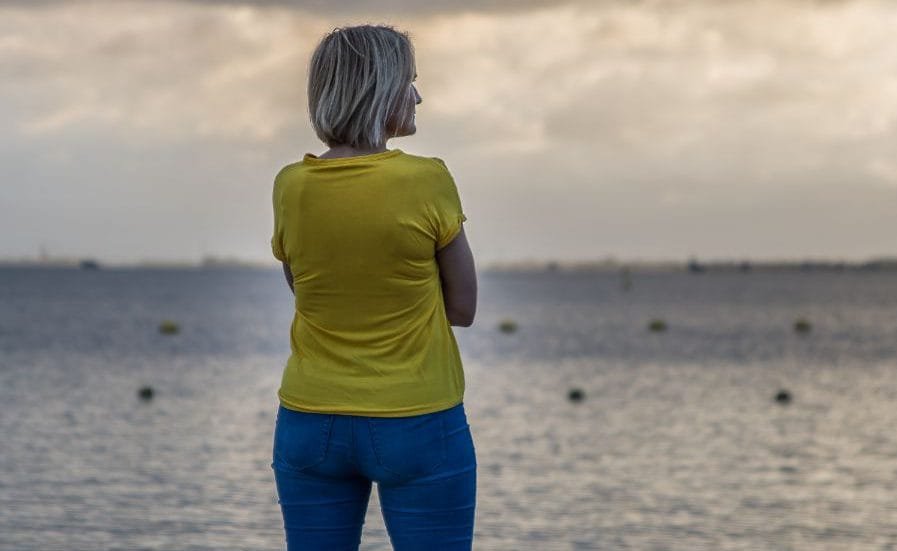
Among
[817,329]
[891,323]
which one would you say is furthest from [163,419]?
[891,323]

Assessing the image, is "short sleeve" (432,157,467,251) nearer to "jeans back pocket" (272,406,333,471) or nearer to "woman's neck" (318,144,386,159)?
"woman's neck" (318,144,386,159)

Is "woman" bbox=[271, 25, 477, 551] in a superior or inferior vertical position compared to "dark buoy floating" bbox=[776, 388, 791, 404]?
superior

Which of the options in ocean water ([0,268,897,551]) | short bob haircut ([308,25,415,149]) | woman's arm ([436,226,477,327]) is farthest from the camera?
ocean water ([0,268,897,551])

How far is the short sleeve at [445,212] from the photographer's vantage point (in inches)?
133

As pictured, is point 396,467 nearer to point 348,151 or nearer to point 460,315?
point 460,315

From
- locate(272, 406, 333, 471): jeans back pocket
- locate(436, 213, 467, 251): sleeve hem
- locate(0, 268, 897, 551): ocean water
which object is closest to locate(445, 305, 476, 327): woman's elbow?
locate(436, 213, 467, 251): sleeve hem

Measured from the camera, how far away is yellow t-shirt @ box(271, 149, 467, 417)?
133 inches

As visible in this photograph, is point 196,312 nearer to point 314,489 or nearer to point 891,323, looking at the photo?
point 891,323

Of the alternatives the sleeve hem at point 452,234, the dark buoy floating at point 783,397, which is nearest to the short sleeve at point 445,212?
the sleeve hem at point 452,234

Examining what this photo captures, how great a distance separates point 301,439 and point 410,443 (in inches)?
12.4

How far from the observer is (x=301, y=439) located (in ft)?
11.5

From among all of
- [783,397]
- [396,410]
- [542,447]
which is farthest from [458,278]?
[783,397]

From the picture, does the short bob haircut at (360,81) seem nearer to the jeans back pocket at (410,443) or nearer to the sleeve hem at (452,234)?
the sleeve hem at (452,234)

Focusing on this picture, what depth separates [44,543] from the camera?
45.9ft
